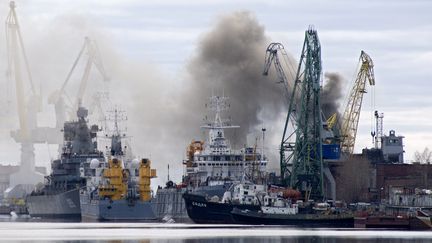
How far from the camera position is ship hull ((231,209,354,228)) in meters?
174

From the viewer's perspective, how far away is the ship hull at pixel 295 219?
173500 millimetres

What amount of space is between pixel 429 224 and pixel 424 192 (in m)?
20.7

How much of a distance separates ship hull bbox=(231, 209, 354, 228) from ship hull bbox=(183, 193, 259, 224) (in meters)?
1.05

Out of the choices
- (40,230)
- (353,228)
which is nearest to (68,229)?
(40,230)

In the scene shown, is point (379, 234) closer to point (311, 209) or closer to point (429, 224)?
point (429, 224)

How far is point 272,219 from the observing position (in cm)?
17550

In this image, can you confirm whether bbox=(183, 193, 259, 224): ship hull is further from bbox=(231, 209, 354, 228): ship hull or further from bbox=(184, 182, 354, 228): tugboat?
A: bbox=(231, 209, 354, 228): ship hull

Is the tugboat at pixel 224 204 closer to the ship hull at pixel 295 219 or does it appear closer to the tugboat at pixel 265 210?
the tugboat at pixel 265 210

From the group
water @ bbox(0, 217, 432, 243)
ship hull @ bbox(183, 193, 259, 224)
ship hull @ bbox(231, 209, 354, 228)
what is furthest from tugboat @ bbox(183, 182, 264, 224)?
water @ bbox(0, 217, 432, 243)

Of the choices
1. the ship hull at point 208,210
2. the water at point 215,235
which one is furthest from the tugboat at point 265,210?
the water at point 215,235

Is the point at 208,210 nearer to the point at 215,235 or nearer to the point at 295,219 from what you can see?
the point at 295,219

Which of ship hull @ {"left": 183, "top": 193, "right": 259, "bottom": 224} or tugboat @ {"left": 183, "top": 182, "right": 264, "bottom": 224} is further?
ship hull @ {"left": 183, "top": 193, "right": 259, "bottom": 224}

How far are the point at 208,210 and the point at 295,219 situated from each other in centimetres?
1261

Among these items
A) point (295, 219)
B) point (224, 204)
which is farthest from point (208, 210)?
point (295, 219)
